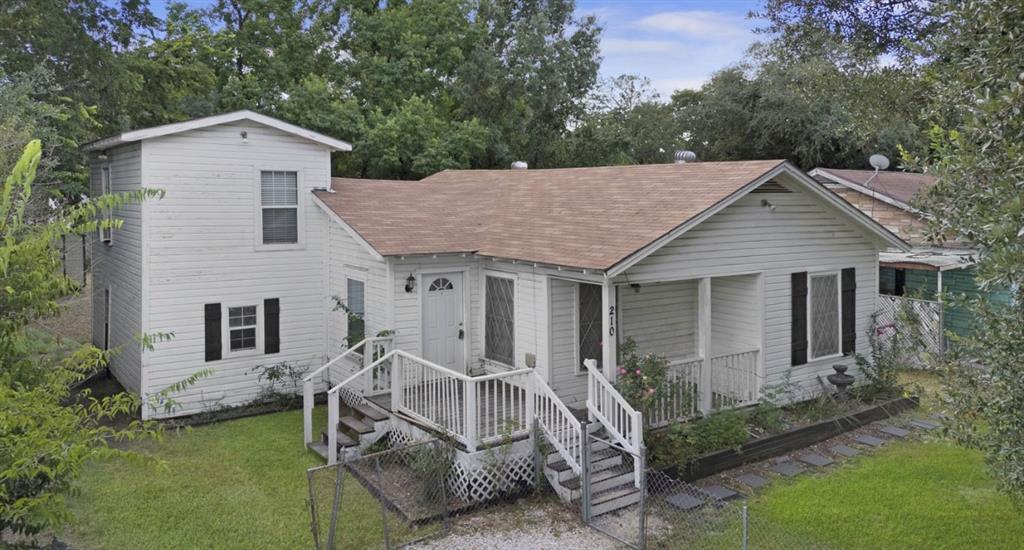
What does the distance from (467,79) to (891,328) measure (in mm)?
17814

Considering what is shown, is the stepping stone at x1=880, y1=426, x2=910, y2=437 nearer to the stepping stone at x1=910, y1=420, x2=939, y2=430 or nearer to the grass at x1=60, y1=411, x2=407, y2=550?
the stepping stone at x1=910, y1=420, x2=939, y2=430

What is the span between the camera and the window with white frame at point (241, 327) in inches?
547

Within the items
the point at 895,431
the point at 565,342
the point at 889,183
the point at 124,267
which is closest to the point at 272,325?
the point at 124,267

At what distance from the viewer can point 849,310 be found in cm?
1345

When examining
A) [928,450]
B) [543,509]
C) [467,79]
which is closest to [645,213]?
[543,509]

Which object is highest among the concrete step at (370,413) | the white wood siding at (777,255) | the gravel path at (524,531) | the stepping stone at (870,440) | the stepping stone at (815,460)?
the white wood siding at (777,255)

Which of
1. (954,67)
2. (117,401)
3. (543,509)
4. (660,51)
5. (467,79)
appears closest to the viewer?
(117,401)

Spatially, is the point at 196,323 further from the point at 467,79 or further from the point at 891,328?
the point at 467,79

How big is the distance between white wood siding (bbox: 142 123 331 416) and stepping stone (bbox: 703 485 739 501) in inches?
321

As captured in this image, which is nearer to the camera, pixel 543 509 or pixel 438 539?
pixel 438 539

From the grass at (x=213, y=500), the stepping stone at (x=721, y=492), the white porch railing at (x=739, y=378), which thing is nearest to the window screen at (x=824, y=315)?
the white porch railing at (x=739, y=378)

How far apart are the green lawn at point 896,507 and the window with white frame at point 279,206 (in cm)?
964

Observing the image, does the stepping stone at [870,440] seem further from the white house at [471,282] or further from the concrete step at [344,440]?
the concrete step at [344,440]

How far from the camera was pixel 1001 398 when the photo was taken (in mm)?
5266
